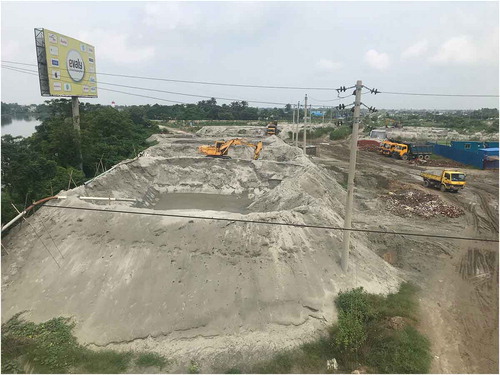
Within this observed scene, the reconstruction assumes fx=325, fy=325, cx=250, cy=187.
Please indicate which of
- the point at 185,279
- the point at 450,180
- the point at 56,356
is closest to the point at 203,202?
the point at 185,279

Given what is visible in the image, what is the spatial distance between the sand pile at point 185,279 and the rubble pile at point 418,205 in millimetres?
9409

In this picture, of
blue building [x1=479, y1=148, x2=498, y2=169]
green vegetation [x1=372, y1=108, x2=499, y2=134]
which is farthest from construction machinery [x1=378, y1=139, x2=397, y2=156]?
green vegetation [x1=372, y1=108, x2=499, y2=134]

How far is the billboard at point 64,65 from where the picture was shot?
27.5m

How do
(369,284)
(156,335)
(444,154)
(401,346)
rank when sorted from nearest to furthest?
1. (401,346)
2. (156,335)
3. (369,284)
4. (444,154)

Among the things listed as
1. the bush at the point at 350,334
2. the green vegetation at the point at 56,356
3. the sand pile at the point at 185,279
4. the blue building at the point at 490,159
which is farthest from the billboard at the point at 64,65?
the blue building at the point at 490,159

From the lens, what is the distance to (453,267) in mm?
16547

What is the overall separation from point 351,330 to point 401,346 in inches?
63.1

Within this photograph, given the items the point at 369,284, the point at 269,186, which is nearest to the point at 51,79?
the point at 269,186

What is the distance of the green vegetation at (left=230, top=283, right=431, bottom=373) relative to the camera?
34.3 feet

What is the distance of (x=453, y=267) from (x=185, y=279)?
13434 millimetres

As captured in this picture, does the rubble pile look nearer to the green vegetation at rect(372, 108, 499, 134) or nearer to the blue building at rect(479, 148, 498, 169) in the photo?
the blue building at rect(479, 148, 498, 169)

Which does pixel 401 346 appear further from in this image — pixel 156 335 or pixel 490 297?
pixel 156 335

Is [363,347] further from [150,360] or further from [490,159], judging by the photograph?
[490,159]

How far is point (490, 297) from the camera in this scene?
14094 mm
